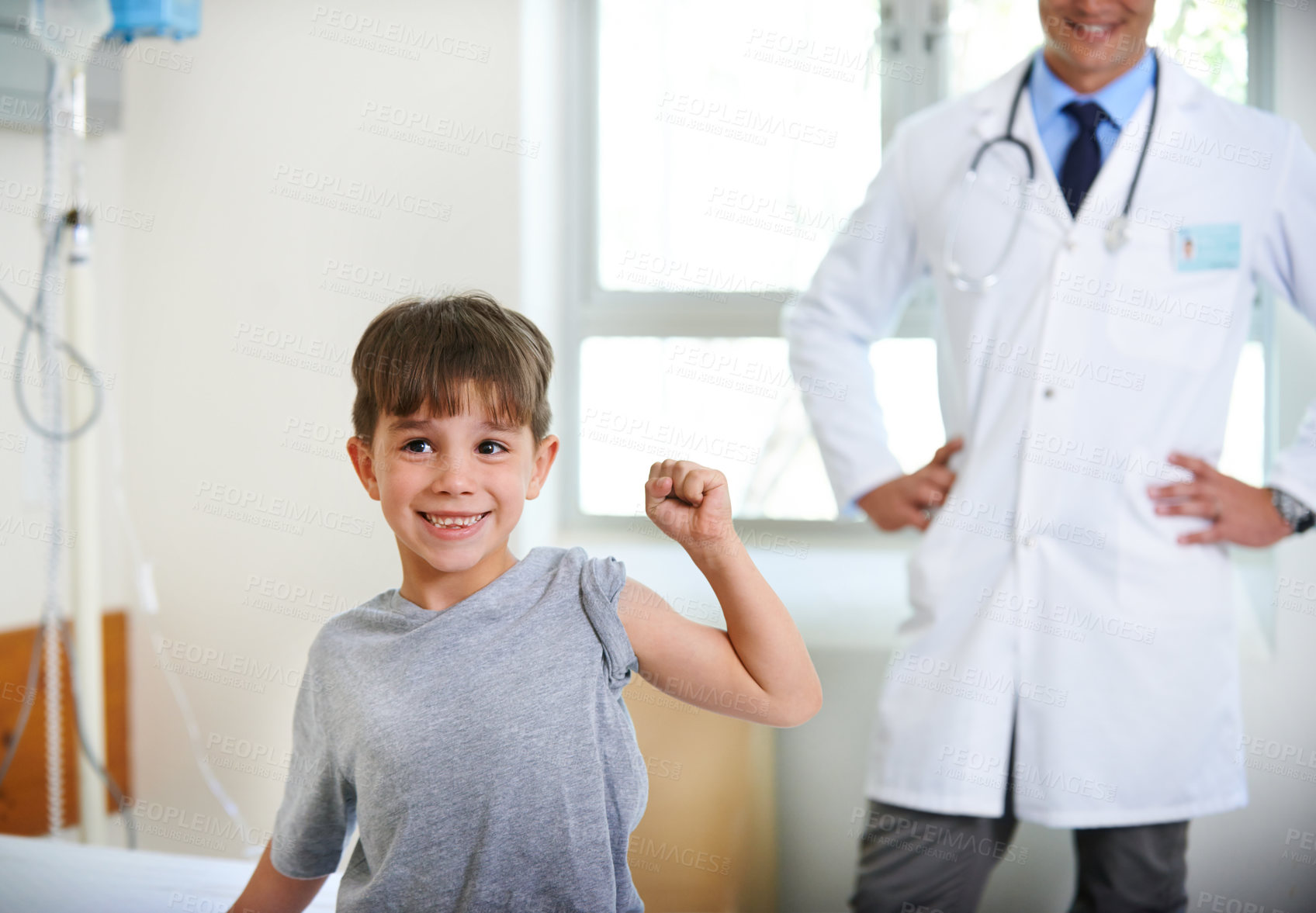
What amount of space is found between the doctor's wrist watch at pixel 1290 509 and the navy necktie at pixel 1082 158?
39cm

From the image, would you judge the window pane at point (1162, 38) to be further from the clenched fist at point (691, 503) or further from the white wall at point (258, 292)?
the clenched fist at point (691, 503)

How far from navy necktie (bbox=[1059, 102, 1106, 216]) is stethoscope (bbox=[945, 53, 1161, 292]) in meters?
0.04

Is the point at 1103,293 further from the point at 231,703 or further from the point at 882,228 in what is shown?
the point at 231,703

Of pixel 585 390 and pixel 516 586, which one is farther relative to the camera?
pixel 585 390

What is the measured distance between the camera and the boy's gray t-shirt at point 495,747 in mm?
642

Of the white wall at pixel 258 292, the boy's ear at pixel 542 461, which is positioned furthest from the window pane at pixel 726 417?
the boy's ear at pixel 542 461

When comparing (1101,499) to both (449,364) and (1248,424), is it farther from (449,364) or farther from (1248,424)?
(449,364)

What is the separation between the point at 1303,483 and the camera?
44.4 inches

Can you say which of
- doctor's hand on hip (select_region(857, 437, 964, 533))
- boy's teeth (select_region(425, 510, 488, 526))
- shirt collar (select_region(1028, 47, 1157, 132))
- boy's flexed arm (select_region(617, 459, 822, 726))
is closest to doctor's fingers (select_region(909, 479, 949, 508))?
doctor's hand on hip (select_region(857, 437, 964, 533))

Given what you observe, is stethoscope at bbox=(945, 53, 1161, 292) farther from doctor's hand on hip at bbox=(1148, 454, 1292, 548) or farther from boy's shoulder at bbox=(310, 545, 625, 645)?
boy's shoulder at bbox=(310, 545, 625, 645)

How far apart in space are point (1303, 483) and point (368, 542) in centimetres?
128

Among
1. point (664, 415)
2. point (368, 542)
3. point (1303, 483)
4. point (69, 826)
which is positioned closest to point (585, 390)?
point (664, 415)

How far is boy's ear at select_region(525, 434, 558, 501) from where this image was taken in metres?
0.72

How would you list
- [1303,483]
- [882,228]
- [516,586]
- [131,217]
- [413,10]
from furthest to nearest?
[131,217]
[413,10]
[882,228]
[1303,483]
[516,586]
